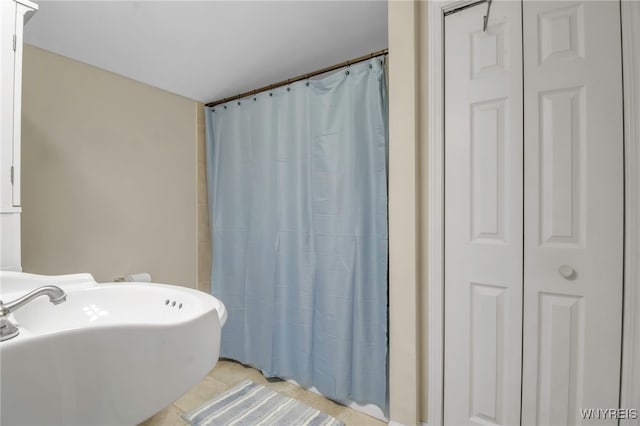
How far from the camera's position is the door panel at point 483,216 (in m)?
1.21

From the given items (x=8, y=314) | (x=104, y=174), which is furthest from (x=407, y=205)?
(x=104, y=174)

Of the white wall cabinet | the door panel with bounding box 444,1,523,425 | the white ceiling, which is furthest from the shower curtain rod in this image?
the white wall cabinet

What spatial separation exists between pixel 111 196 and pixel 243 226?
A: 0.87 meters

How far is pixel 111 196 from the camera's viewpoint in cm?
185

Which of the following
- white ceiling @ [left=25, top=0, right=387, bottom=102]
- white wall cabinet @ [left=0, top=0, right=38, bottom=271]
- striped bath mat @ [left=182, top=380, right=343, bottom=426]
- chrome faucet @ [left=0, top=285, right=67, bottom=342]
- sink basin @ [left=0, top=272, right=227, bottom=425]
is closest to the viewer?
sink basin @ [left=0, top=272, right=227, bottom=425]

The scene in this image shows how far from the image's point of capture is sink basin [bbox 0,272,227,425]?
19.6 inches
